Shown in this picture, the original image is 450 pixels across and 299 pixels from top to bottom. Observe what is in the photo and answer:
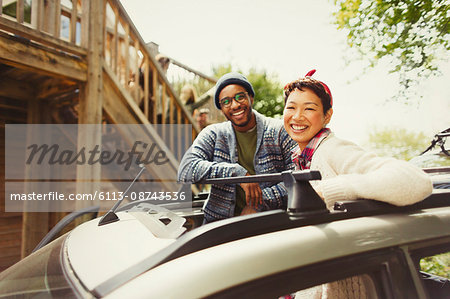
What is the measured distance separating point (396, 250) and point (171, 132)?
14.9 ft

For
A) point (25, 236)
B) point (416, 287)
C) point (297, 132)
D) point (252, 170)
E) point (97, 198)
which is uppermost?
point (297, 132)

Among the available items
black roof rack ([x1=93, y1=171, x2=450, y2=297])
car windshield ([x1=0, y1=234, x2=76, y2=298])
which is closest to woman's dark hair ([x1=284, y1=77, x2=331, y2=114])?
black roof rack ([x1=93, y1=171, x2=450, y2=297])

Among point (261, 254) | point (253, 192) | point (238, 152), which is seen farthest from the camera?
point (238, 152)

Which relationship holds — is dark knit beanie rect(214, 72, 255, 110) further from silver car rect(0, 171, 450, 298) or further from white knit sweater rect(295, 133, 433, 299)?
silver car rect(0, 171, 450, 298)

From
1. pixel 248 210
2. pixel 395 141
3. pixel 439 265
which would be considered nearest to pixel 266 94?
pixel 395 141

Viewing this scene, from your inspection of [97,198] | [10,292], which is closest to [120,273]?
[10,292]

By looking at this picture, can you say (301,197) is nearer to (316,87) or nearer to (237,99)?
(316,87)

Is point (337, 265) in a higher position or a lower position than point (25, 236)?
higher

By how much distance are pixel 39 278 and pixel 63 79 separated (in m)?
3.67

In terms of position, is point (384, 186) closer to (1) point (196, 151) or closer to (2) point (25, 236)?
(1) point (196, 151)

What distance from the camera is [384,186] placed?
101 centimetres

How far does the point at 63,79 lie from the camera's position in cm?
418

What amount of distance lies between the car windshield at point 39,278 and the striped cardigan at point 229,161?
85cm

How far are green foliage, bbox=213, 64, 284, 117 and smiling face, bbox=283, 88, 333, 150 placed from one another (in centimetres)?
1869
